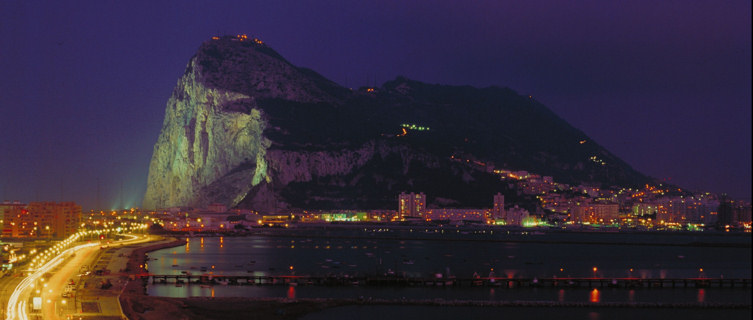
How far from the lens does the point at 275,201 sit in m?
142

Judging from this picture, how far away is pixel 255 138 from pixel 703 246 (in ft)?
316

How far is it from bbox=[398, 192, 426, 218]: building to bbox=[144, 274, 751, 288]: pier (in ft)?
307

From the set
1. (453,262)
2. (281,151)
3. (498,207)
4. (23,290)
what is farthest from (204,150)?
(23,290)

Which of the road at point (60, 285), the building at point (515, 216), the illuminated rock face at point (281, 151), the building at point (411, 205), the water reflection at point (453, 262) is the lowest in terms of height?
the water reflection at point (453, 262)

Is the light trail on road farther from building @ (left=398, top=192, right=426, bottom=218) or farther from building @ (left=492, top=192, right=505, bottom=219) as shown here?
building @ (left=492, top=192, right=505, bottom=219)

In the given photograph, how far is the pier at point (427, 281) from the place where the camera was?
53.2 meters

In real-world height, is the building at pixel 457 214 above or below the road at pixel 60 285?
above

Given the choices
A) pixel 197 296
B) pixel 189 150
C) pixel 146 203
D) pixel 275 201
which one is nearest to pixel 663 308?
pixel 197 296

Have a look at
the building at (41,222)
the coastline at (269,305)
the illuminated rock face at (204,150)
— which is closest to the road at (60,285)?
the coastline at (269,305)

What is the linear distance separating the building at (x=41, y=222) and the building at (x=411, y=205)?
62.1 m

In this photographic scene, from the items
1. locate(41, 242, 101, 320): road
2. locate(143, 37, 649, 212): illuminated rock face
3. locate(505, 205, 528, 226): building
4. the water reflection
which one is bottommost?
the water reflection

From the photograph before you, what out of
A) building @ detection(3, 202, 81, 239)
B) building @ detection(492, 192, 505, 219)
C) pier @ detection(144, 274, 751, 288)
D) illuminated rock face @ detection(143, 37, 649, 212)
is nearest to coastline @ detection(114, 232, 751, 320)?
pier @ detection(144, 274, 751, 288)

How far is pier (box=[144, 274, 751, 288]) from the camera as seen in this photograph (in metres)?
53.2

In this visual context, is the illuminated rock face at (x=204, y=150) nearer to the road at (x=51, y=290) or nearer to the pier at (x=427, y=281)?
the road at (x=51, y=290)
